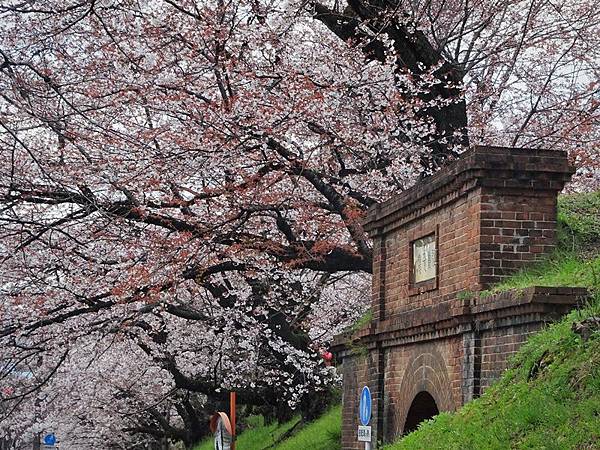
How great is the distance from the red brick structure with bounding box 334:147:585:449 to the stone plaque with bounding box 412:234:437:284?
1 centimetres

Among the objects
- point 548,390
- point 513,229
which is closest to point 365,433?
point 513,229

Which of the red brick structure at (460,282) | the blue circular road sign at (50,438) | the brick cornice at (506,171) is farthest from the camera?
the blue circular road sign at (50,438)

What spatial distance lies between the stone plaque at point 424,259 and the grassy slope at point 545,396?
1.54 m

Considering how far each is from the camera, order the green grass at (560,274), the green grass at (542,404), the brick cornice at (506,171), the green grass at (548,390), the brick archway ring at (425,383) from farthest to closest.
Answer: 1. the brick archway ring at (425,383)
2. the brick cornice at (506,171)
3. the green grass at (560,274)
4. the green grass at (548,390)
5. the green grass at (542,404)

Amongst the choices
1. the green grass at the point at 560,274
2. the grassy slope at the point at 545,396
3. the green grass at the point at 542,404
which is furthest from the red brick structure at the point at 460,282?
the green grass at the point at 542,404

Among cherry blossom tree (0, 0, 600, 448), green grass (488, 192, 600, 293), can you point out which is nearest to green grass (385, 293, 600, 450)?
green grass (488, 192, 600, 293)

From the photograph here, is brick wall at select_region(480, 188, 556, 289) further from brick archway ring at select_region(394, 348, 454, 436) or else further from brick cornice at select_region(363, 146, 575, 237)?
brick archway ring at select_region(394, 348, 454, 436)

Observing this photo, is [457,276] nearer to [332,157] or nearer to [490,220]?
[490,220]

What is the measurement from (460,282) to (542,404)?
351cm

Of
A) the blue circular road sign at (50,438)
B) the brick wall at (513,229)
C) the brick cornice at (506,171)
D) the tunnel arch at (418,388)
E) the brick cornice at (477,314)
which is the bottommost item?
the tunnel arch at (418,388)

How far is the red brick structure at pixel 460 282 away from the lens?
11.6m

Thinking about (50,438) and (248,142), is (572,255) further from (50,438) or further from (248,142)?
(50,438)

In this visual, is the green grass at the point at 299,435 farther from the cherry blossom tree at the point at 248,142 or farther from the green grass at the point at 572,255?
the green grass at the point at 572,255

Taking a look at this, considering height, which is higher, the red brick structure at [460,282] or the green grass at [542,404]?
the red brick structure at [460,282]
